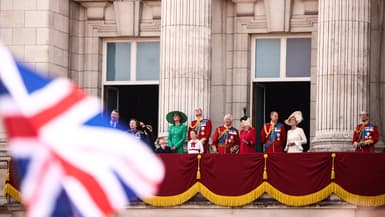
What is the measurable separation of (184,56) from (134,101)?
193 inches

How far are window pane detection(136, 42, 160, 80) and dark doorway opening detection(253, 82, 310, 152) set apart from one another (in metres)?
3.52

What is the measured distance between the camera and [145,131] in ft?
117

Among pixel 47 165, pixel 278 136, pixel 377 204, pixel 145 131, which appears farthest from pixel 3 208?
pixel 47 165

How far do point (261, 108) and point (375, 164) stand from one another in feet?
29.0

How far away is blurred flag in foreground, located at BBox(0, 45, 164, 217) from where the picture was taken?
6320 millimetres

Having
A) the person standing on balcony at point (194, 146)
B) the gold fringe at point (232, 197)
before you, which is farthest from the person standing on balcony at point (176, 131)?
the gold fringe at point (232, 197)

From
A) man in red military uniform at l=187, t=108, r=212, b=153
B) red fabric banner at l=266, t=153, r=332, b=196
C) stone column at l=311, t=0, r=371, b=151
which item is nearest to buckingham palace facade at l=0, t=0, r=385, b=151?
stone column at l=311, t=0, r=371, b=151

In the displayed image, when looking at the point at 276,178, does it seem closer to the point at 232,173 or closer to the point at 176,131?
the point at 232,173

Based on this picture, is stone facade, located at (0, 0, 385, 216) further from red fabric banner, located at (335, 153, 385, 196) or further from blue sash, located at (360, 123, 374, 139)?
red fabric banner, located at (335, 153, 385, 196)

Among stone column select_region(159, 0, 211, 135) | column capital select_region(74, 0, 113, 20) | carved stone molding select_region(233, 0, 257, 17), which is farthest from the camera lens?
column capital select_region(74, 0, 113, 20)

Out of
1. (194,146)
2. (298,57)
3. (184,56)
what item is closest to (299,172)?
(194,146)

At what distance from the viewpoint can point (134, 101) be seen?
43312 millimetres

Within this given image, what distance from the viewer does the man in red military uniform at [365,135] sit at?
3362 centimetres

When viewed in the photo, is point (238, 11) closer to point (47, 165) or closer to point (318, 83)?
point (318, 83)
